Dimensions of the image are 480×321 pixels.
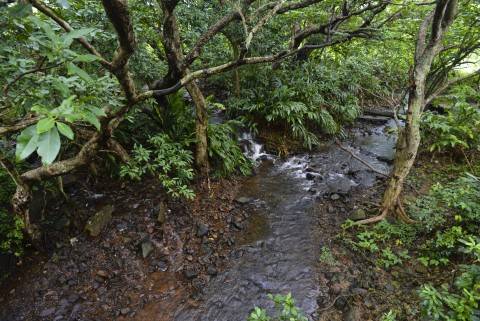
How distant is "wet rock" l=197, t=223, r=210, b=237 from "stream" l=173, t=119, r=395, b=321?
29.3 inches

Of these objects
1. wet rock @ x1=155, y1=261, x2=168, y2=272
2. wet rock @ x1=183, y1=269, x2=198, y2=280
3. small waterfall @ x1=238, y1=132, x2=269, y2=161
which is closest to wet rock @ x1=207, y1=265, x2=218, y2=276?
wet rock @ x1=183, y1=269, x2=198, y2=280

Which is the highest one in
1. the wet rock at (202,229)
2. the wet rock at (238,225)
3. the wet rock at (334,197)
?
the wet rock at (202,229)

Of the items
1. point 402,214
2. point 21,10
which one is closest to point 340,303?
point 402,214

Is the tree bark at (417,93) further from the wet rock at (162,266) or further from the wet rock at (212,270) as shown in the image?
the wet rock at (162,266)

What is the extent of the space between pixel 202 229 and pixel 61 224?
8.23ft

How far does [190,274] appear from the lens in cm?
436

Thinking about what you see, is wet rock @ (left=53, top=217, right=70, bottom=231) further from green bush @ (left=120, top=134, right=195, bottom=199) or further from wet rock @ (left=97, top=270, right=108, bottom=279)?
green bush @ (left=120, top=134, right=195, bottom=199)

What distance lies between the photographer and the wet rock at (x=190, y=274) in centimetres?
435

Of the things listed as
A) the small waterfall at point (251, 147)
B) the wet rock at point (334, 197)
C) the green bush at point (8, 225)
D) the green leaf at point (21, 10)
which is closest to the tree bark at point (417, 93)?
the wet rock at point (334, 197)

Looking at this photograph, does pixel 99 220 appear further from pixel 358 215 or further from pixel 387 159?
pixel 387 159

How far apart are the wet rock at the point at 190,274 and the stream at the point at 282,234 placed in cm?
31

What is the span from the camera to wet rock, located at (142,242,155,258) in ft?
14.9

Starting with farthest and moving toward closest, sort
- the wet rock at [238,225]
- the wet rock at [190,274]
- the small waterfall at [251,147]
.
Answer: the small waterfall at [251,147] → the wet rock at [238,225] → the wet rock at [190,274]

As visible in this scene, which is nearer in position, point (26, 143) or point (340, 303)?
point (26, 143)
